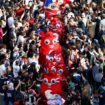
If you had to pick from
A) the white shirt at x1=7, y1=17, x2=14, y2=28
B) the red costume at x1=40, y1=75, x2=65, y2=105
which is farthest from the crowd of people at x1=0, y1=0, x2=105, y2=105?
the red costume at x1=40, y1=75, x2=65, y2=105

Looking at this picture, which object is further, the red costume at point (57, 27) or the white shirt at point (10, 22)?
the white shirt at point (10, 22)

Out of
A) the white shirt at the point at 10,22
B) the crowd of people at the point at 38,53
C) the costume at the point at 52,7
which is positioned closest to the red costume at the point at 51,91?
the crowd of people at the point at 38,53

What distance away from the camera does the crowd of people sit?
19.8 m

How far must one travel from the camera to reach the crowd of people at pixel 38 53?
779 inches

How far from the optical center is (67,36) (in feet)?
76.2

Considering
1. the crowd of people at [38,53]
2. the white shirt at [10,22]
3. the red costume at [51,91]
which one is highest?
the white shirt at [10,22]

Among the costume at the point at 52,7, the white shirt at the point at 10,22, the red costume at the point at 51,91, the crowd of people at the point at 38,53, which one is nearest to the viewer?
the crowd of people at the point at 38,53

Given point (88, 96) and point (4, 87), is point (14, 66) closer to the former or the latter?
point (4, 87)

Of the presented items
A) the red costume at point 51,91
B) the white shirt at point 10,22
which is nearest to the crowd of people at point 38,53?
the white shirt at point 10,22

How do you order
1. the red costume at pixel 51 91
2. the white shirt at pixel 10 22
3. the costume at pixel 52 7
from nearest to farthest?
the red costume at pixel 51 91 < the white shirt at pixel 10 22 < the costume at pixel 52 7

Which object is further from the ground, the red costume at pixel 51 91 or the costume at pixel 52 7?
the costume at pixel 52 7

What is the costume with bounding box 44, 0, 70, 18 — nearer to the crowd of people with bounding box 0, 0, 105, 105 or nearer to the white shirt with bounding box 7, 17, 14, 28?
the crowd of people with bounding box 0, 0, 105, 105

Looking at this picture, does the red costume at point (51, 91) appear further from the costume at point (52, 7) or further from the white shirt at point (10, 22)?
the costume at point (52, 7)

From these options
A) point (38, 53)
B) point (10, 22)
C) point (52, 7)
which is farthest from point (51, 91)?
point (52, 7)
